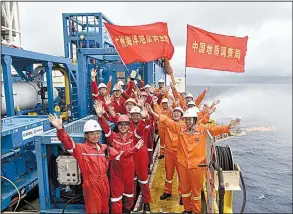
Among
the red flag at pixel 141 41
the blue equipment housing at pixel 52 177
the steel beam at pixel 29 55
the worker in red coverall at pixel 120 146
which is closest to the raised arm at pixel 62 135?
the worker in red coverall at pixel 120 146

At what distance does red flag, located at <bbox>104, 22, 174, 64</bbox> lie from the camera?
205 inches

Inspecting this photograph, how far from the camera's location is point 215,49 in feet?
17.1

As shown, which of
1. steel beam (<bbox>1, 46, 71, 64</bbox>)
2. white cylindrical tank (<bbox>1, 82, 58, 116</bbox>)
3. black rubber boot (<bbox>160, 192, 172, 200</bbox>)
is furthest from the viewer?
white cylindrical tank (<bbox>1, 82, 58, 116</bbox>)

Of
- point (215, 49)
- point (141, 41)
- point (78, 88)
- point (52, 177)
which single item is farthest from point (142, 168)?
point (78, 88)

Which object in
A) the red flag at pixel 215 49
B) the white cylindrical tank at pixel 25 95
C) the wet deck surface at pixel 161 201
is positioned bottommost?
the wet deck surface at pixel 161 201

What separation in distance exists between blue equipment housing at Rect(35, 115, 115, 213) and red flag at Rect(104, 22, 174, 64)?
6.23ft

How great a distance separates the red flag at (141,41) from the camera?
520 cm

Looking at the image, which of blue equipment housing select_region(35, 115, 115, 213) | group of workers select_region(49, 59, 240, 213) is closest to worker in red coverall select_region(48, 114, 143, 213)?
group of workers select_region(49, 59, 240, 213)

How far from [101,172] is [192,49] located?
3.12 meters

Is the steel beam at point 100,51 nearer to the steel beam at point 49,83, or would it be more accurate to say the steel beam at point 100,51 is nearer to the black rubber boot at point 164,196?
the steel beam at point 49,83

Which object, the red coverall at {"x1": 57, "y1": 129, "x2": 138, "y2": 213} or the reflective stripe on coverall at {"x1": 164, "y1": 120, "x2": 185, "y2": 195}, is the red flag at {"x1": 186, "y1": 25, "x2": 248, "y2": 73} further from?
the red coverall at {"x1": 57, "y1": 129, "x2": 138, "y2": 213}

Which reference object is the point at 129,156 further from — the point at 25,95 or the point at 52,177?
the point at 25,95

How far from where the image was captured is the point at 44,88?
24.9 ft

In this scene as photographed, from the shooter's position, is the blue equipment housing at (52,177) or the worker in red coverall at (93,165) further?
the blue equipment housing at (52,177)
